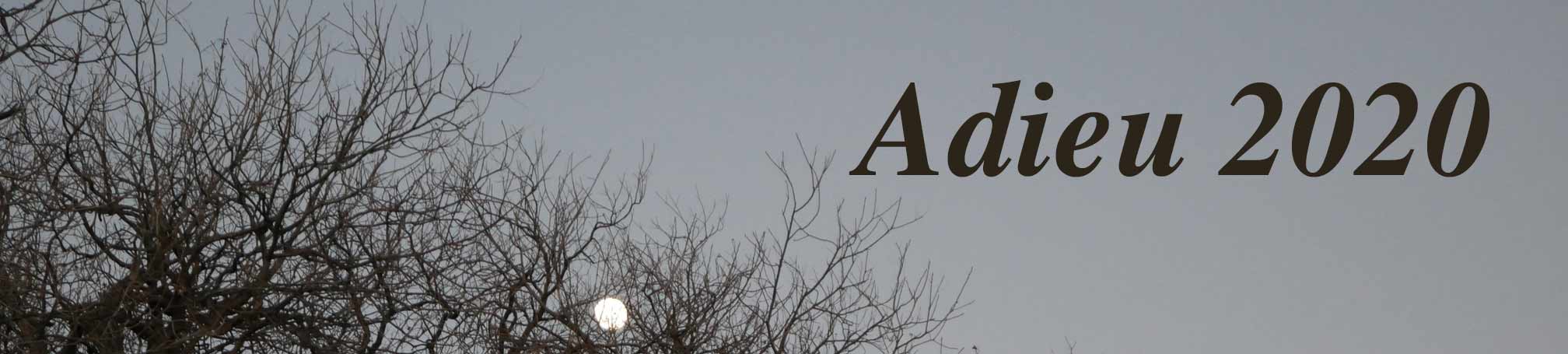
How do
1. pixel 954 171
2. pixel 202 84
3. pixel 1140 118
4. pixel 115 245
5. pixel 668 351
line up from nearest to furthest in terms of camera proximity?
pixel 115 245 < pixel 202 84 < pixel 668 351 < pixel 954 171 < pixel 1140 118

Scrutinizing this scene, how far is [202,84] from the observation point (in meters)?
5.80

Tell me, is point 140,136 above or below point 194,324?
above

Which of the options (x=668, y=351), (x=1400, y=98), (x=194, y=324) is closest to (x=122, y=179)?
(x=194, y=324)

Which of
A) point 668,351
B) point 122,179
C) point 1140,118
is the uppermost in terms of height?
point 1140,118

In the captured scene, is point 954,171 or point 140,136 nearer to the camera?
point 140,136

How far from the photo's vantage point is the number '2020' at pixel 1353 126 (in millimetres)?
9586

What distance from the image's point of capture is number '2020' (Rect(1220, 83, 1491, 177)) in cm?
959

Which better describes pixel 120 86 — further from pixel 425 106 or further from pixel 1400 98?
pixel 1400 98

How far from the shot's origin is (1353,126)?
10164mm

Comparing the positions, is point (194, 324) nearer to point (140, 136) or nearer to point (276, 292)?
point (276, 292)

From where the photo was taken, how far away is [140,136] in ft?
18.3

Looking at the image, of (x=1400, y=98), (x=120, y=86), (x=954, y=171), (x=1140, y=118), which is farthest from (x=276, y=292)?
(x=1400, y=98)

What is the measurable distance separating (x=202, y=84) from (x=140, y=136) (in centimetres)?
33

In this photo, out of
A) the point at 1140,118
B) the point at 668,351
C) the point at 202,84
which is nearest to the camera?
the point at 202,84
